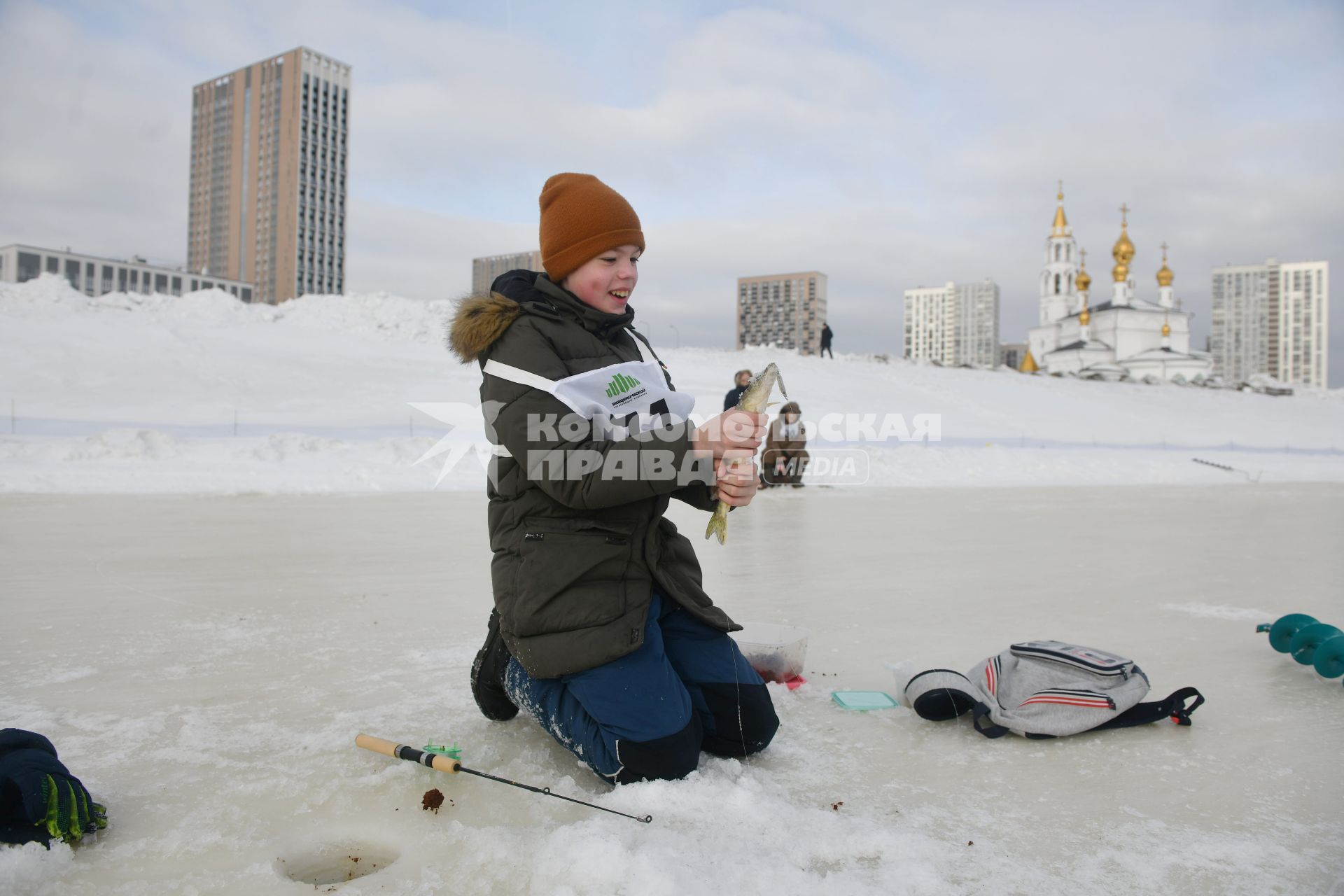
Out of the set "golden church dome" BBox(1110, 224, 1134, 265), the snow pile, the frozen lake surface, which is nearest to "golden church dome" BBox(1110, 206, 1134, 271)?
"golden church dome" BBox(1110, 224, 1134, 265)

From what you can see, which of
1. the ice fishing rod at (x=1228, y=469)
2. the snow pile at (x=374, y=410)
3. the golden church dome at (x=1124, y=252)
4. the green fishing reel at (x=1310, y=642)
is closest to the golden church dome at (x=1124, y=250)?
the golden church dome at (x=1124, y=252)

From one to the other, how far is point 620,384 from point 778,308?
6643 cm

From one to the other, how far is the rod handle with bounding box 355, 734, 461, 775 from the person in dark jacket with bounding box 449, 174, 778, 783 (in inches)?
10.3

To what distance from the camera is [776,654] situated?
104 inches

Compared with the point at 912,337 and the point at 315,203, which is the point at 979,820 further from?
the point at 912,337

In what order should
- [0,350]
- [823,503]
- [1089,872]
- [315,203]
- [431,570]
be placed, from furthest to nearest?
1. [315,203]
2. [0,350]
3. [823,503]
4. [431,570]
5. [1089,872]

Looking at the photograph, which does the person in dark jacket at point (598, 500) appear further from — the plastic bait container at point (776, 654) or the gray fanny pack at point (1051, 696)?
the gray fanny pack at point (1051, 696)

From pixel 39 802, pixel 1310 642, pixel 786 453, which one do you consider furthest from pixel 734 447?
pixel 786 453

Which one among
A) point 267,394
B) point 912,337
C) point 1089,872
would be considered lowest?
point 1089,872

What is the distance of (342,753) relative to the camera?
2045 millimetres

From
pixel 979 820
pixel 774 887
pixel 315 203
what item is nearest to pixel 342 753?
pixel 774 887

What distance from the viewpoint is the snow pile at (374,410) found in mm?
9945

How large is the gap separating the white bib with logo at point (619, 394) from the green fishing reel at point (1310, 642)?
2.20 meters

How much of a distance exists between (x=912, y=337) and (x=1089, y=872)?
6719 inches
